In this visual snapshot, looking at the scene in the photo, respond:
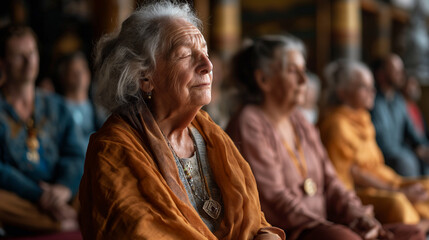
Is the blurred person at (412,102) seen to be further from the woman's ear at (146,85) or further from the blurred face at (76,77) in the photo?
the woman's ear at (146,85)

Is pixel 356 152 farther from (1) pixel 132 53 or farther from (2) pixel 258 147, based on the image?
(1) pixel 132 53

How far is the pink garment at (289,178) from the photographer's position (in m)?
2.56

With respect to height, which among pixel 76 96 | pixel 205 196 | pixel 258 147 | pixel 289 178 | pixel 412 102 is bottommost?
pixel 412 102

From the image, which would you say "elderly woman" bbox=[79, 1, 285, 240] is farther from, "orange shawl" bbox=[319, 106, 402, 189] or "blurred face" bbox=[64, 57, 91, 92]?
"blurred face" bbox=[64, 57, 91, 92]

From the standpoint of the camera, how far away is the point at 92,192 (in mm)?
1619

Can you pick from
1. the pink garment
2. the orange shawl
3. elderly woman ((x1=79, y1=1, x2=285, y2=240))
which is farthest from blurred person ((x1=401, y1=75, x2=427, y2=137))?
elderly woman ((x1=79, y1=1, x2=285, y2=240))

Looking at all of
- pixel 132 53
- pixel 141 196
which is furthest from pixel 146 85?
pixel 141 196

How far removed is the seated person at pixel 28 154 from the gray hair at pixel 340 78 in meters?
2.18

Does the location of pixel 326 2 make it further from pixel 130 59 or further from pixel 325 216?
pixel 130 59

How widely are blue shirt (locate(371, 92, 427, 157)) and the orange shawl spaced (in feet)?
3.87

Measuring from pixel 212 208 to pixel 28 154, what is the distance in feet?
6.56

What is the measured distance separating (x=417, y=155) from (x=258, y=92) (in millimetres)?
3522

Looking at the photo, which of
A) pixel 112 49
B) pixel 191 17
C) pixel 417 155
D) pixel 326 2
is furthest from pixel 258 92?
pixel 326 2

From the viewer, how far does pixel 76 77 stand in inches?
202
